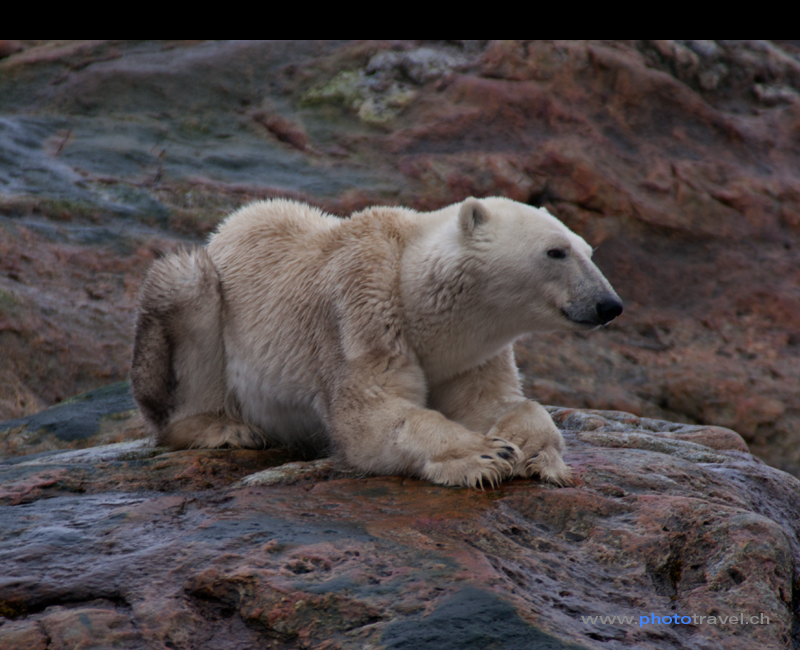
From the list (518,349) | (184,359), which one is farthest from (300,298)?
(518,349)

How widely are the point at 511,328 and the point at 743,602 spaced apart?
1695mm

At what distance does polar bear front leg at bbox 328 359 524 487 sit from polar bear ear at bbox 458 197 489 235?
766 millimetres

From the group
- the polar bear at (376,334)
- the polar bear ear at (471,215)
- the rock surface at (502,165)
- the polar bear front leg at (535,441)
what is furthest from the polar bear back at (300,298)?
the rock surface at (502,165)

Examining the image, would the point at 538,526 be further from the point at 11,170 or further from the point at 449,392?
the point at 11,170

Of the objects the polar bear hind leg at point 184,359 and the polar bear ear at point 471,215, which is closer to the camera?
the polar bear ear at point 471,215

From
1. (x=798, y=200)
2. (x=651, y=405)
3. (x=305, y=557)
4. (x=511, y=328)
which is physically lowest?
(x=651, y=405)

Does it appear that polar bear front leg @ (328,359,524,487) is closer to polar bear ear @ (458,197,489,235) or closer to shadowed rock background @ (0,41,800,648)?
shadowed rock background @ (0,41,800,648)

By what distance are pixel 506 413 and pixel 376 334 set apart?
0.77 metres

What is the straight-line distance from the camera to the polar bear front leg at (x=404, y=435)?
3.37 m

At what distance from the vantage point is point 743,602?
8.98 feet

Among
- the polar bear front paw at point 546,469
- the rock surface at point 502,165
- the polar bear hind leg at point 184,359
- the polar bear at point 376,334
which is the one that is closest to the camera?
the polar bear front paw at point 546,469

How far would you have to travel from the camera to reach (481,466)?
10.9 ft

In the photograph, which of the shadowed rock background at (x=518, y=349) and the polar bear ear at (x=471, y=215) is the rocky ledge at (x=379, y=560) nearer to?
the shadowed rock background at (x=518, y=349)

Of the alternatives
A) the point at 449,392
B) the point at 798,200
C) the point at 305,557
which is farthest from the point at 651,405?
the point at 305,557
